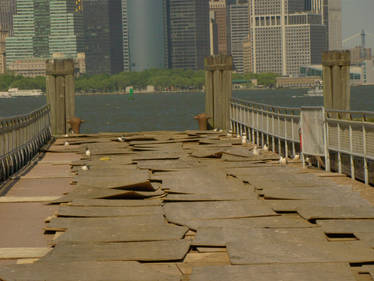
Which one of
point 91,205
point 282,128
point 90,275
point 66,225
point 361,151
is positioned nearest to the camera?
point 90,275

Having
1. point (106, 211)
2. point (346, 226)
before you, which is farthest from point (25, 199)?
point (346, 226)

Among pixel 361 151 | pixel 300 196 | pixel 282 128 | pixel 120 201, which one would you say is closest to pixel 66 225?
pixel 120 201

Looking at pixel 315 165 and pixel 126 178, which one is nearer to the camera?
pixel 126 178

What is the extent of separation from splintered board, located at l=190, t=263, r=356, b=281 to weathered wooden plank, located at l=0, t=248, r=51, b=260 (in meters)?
2.08

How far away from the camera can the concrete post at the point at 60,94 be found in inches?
1396

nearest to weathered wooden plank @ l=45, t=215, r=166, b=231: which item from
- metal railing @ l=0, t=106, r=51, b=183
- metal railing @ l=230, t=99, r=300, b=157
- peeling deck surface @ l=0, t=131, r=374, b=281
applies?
peeling deck surface @ l=0, t=131, r=374, b=281

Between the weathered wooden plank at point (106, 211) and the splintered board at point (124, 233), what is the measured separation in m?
1.10

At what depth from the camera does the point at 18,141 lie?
21.5 meters

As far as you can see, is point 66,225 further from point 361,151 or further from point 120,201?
point 361,151

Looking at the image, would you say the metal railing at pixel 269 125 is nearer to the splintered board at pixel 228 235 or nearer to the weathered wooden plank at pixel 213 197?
the weathered wooden plank at pixel 213 197

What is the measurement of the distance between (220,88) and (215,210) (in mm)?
22770

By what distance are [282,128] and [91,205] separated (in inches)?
446

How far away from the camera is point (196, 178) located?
1755 cm

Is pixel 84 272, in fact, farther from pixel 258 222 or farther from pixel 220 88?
pixel 220 88
